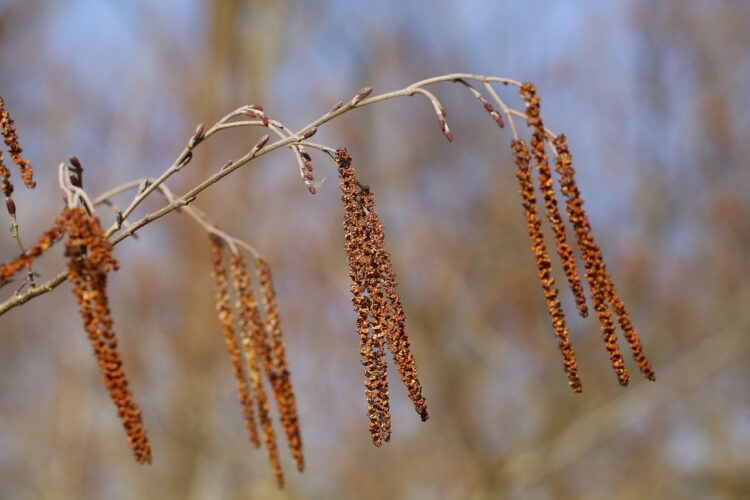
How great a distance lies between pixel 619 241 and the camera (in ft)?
35.0

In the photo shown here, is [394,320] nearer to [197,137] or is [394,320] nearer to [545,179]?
[545,179]

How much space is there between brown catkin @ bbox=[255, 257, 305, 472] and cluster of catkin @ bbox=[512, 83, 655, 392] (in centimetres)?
90

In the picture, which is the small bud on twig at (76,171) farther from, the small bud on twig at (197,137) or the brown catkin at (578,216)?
the brown catkin at (578,216)

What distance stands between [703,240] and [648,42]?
8.00ft

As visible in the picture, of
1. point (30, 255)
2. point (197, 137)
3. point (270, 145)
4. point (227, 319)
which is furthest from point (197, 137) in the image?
point (227, 319)

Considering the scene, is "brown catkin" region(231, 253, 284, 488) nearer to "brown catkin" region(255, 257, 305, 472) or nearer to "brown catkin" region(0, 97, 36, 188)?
"brown catkin" region(255, 257, 305, 472)

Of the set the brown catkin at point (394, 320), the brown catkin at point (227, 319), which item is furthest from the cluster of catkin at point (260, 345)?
the brown catkin at point (394, 320)

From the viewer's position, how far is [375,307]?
7.23 feet

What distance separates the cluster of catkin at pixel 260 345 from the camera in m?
2.83

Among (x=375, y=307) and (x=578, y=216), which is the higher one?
(x=578, y=216)

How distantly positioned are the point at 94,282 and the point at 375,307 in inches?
25.2

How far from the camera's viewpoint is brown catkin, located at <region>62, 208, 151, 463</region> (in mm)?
2021

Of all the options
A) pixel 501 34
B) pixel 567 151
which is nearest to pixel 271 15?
pixel 501 34

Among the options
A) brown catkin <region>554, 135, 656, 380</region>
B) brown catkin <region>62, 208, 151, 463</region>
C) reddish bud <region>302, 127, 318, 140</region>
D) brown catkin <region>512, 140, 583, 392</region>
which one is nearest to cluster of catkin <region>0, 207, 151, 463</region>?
brown catkin <region>62, 208, 151, 463</region>
